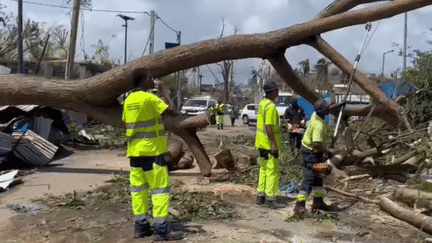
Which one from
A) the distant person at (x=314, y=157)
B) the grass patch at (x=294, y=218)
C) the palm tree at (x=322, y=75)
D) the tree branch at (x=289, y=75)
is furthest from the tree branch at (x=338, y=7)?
the palm tree at (x=322, y=75)

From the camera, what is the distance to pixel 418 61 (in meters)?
9.88

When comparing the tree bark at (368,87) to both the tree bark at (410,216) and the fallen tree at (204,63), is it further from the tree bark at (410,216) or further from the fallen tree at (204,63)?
the tree bark at (410,216)

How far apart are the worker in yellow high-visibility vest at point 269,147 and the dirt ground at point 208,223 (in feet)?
0.77

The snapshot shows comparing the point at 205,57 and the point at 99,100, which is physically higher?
the point at 205,57

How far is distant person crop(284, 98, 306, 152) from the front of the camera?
9.99m

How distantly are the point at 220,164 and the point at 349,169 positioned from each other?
2609mm

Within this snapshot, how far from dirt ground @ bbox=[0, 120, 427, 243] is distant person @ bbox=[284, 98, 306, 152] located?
285 centimetres

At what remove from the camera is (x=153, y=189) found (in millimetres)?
4707

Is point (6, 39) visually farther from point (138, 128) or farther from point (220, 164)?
point (138, 128)

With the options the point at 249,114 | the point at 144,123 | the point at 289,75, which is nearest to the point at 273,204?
the point at 144,123

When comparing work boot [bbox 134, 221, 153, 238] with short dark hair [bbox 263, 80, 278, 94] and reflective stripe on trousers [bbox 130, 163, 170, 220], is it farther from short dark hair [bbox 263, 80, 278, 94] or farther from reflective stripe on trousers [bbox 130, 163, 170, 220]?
short dark hair [bbox 263, 80, 278, 94]

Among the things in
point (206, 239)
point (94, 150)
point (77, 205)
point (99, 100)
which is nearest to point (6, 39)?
point (94, 150)

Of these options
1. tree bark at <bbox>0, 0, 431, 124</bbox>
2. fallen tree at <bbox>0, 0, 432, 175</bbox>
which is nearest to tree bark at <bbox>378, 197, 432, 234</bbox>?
fallen tree at <bbox>0, 0, 432, 175</bbox>

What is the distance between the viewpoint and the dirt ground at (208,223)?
4898 mm
